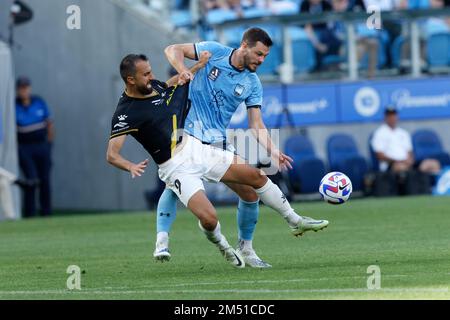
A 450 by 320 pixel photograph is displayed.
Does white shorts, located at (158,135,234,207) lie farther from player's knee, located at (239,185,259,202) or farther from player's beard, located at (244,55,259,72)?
player's beard, located at (244,55,259,72)

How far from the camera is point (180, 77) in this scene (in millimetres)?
12406

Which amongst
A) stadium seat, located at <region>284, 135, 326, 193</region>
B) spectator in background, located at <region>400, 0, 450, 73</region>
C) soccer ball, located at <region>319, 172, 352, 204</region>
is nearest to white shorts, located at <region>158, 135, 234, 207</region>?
soccer ball, located at <region>319, 172, 352, 204</region>

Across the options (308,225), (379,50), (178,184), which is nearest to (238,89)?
(178,184)

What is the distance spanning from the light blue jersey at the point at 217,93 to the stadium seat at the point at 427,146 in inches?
492

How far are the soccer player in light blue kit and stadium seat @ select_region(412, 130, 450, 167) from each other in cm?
1249

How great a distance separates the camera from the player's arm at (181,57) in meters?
12.4

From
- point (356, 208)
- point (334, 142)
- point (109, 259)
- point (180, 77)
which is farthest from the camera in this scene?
point (334, 142)

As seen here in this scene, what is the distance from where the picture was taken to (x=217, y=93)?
514 inches

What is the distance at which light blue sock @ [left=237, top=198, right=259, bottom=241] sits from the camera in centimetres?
1287

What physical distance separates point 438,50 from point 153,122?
14.2 metres

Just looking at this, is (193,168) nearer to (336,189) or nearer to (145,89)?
(145,89)

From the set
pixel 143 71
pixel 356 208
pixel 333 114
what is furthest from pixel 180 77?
pixel 333 114
